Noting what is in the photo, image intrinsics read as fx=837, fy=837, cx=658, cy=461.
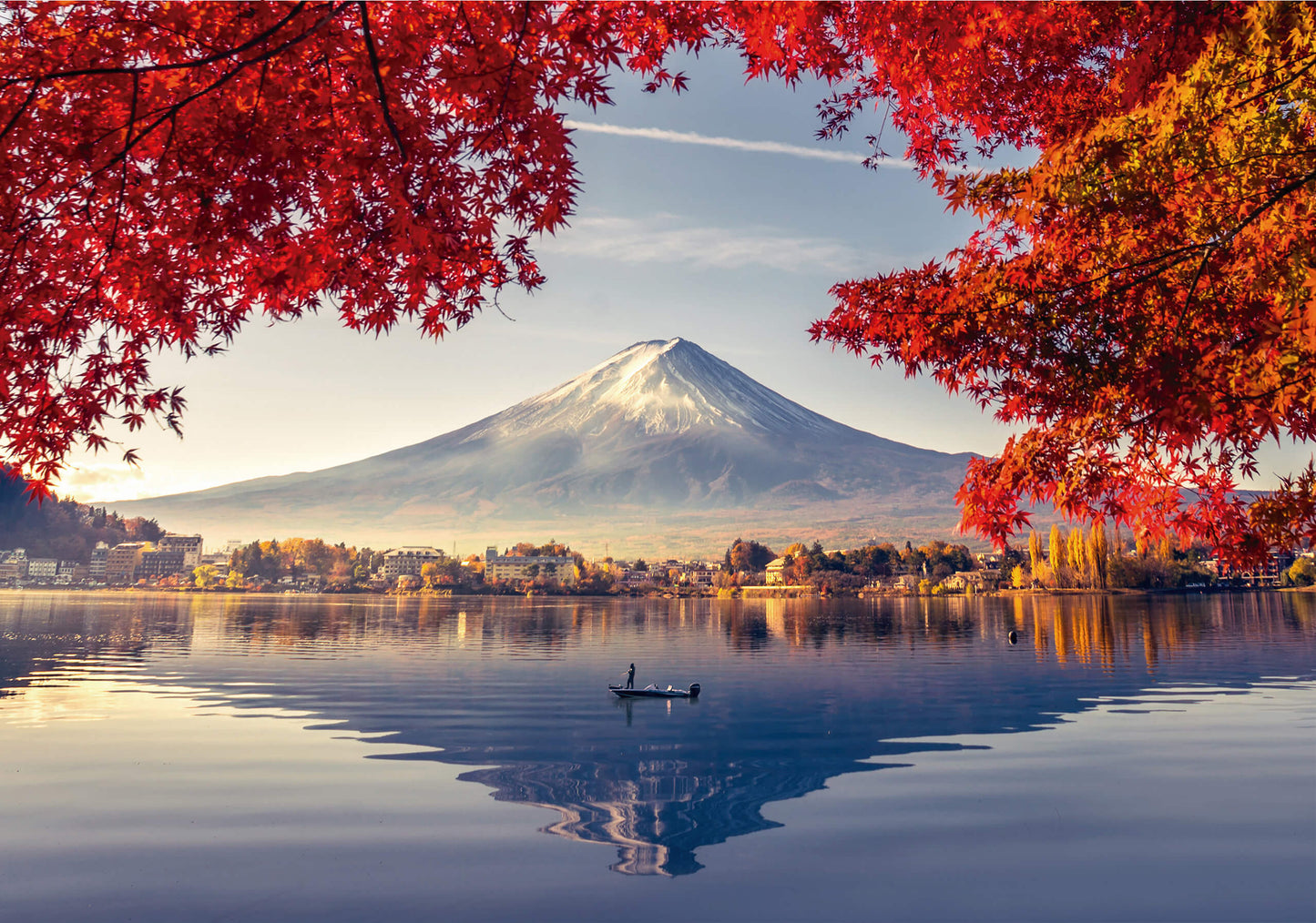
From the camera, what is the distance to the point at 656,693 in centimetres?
2369

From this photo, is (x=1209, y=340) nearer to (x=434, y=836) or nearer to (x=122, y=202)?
(x=122, y=202)

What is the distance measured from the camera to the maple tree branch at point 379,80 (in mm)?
4867

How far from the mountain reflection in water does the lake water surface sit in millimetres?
144

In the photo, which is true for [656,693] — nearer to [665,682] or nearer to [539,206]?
[665,682]

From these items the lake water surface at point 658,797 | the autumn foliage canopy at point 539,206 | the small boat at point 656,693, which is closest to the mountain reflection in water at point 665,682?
the lake water surface at point 658,797

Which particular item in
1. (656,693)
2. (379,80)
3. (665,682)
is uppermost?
(379,80)

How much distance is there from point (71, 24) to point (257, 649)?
40.2m

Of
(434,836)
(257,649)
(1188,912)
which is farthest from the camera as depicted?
(257,649)

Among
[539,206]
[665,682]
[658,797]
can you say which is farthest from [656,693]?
[539,206]

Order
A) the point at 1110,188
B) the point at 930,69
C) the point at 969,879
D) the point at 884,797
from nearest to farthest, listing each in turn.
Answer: the point at 1110,188 → the point at 969,879 → the point at 930,69 → the point at 884,797

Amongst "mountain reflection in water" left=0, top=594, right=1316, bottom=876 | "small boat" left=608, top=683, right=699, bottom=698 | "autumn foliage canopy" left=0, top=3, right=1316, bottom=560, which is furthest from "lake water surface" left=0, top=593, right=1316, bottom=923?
"autumn foliage canopy" left=0, top=3, right=1316, bottom=560

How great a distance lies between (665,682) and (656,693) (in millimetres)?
5996

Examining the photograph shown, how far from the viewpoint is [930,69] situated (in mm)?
9453

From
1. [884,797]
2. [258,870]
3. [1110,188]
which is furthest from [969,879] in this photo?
[258,870]
